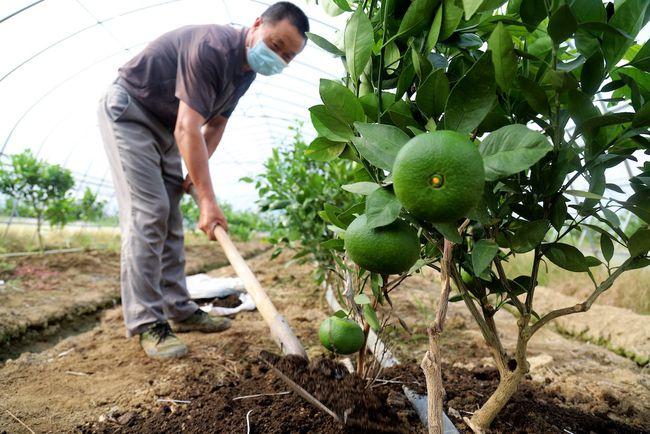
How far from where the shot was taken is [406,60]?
34.8 inches

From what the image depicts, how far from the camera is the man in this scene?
7.84 ft

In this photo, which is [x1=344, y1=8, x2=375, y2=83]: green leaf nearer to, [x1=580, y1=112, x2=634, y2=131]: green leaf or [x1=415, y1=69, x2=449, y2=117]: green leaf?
[x1=415, y1=69, x2=449, y2=117]: green leaf

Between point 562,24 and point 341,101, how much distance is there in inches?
15.8

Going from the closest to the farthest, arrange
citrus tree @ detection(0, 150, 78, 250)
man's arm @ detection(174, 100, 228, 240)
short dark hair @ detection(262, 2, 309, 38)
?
1. man's arm @ detection(174, 100, 228, 240)
2. short dark hair @ detection(262, 2, 309, 38)
3. citrus tree @ detection(0, 150, 78, 250)

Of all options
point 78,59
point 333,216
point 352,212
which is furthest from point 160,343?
point 78,59

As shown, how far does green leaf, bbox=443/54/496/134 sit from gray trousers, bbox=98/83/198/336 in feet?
7.16

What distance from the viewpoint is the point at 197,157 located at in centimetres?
239

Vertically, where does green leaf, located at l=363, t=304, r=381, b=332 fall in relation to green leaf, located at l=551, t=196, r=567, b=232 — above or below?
below

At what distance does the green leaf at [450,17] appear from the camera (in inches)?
29.3


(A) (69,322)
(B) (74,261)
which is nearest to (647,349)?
(A) (69,322)

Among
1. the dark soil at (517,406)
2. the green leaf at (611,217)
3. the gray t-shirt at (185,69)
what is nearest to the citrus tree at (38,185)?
the gray t-shirt at (185,69)

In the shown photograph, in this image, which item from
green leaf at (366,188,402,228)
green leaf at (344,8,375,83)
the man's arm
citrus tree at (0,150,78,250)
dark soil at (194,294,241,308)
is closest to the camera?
green leaf at (366,188,402,228)

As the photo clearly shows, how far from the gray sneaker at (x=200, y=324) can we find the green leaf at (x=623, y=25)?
2.65 metres

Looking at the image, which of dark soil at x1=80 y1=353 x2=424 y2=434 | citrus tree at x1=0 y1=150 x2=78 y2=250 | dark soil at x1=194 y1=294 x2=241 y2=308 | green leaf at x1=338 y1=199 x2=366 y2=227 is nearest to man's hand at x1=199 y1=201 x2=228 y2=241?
dark soil at x1=80 y1=353 x2=424 y2=434
